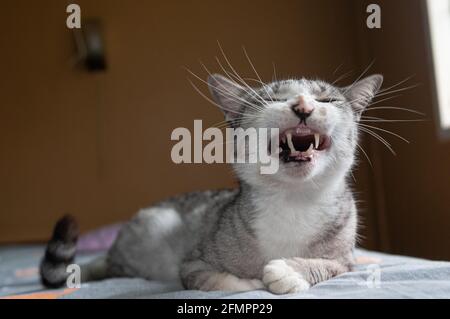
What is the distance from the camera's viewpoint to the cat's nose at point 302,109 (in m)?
0.82

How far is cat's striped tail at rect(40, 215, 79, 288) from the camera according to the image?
1163 millimetres

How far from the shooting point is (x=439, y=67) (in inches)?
42.3

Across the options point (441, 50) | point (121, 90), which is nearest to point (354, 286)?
point (441, 50)

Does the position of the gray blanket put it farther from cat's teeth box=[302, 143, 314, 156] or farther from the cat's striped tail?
cat's teeth box=[302, 143, 314, 156]

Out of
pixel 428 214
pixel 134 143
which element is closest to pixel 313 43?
pixel 428 214

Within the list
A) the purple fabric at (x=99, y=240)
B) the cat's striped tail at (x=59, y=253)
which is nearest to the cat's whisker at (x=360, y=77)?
the cat's striped tail at (x=59, y=253)

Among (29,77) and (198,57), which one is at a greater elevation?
(29,77)

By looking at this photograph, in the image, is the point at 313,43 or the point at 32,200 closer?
the point at 313,43

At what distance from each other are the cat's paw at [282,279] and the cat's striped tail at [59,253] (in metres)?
0.59

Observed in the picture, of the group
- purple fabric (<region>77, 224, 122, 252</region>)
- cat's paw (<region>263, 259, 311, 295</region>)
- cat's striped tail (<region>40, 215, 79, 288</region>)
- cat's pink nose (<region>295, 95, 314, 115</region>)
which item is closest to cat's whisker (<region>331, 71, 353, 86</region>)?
cat's pink nose (<region>295, 95, 314, 115</region>)

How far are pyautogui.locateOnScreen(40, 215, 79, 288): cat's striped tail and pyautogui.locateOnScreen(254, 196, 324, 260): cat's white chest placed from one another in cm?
53

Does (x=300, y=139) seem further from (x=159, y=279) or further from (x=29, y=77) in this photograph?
(x=29, y=77)

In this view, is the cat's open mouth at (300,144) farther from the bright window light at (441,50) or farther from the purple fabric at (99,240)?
the purple fabric at (99,240)
